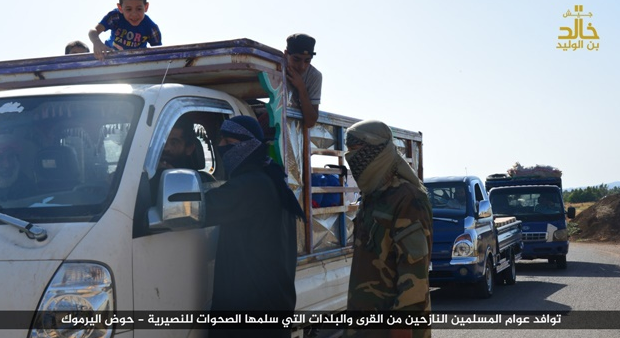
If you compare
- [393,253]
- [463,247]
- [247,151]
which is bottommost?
[463,247]

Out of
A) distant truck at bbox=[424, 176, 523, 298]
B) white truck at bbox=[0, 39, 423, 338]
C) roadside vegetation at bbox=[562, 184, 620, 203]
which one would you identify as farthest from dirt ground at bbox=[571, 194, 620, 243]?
white truck at bbox=[0, 39, 423, 338]

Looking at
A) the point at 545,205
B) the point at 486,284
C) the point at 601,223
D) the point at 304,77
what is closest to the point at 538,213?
the point at 545,205

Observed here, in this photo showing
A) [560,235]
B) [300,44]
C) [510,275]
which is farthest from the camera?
[560,235]

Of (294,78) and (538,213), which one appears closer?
(294,78)

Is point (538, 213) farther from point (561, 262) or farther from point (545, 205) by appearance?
point (561, 262)

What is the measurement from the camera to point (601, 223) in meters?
33.9

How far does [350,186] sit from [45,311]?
3.50 meters

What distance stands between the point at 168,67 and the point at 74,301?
1.84 m

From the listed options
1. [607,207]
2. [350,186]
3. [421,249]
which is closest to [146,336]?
[421,249]

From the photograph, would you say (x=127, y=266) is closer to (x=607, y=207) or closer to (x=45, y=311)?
(x=45, y=311)

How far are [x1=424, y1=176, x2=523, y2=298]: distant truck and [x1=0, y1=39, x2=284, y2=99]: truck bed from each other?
319 inches

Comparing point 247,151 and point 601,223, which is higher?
point 247,151

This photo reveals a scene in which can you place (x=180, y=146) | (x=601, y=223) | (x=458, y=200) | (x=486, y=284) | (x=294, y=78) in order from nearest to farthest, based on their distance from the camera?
1. (x=180, y=146)
2. (x=294, y=78)
3. (x=486, y=284)
4. (x=458, y=200)
5. (x=601, y=223)

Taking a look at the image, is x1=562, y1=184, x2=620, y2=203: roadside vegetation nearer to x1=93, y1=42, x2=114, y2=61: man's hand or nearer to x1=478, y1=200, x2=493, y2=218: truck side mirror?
x1=478, y1=200, x2=493, y2=218: truck side mirror
